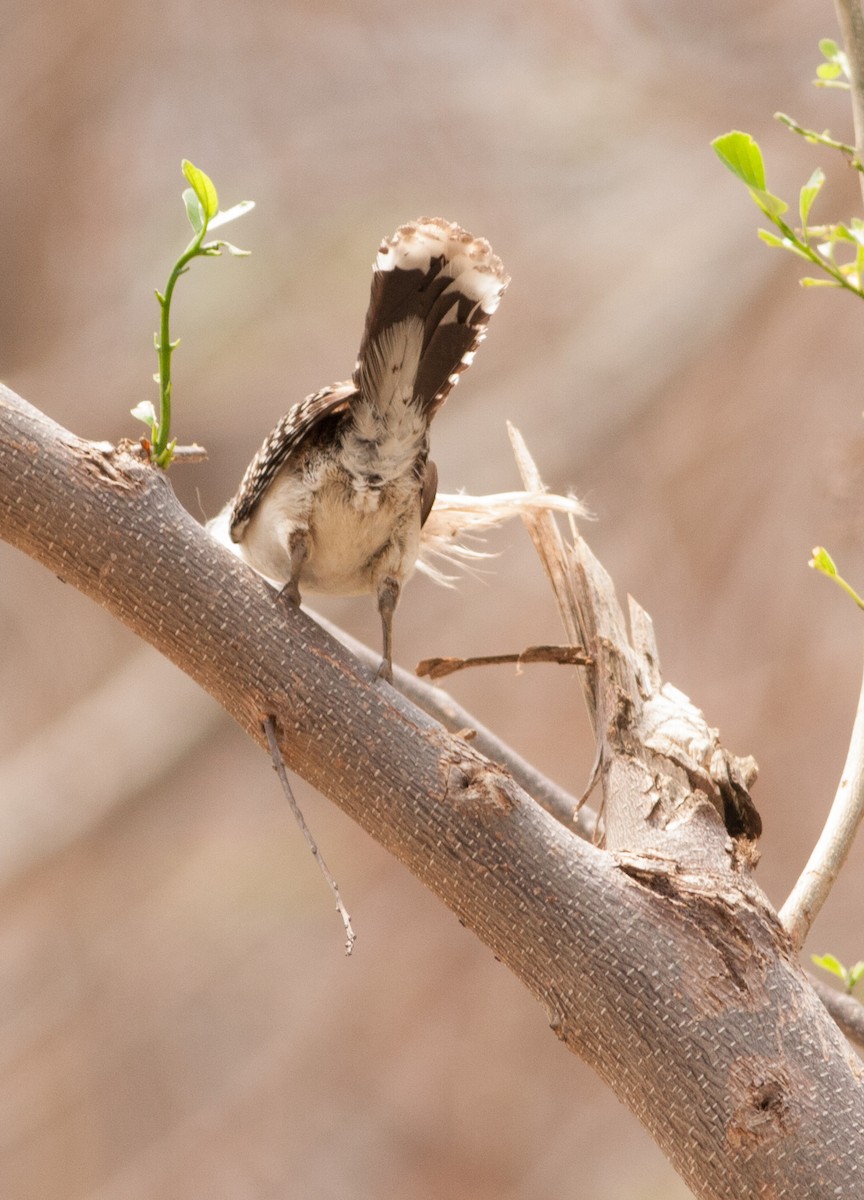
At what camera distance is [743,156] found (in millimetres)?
934

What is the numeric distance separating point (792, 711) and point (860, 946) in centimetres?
74

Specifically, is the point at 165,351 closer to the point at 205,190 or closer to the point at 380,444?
the point at 205,190

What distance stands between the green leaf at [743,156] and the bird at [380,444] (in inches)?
11.0

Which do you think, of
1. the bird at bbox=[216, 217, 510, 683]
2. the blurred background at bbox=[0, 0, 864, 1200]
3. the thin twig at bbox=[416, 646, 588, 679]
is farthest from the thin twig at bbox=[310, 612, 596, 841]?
the blurred background at bbox=[0, 0, 864, 1200]

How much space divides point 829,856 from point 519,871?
0.32m

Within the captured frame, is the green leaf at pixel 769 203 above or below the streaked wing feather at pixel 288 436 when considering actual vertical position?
above

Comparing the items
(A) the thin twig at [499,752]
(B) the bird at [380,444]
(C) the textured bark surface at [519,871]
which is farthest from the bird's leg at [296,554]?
(C) the textured bark surface at [519,871]

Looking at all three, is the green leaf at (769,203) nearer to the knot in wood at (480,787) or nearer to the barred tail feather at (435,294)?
the barred tail feather at (435,294)

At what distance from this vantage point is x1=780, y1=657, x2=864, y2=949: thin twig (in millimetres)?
1063

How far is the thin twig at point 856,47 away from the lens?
1.05 m

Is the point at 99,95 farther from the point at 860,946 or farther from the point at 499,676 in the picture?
the point at 860,946

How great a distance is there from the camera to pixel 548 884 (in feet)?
3.15

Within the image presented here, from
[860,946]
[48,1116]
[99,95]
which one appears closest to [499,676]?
[860,946]

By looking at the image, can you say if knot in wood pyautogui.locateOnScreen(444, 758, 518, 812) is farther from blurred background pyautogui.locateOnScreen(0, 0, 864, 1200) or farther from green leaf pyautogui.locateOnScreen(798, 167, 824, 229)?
blurred background pyautogui.locateOnScreen(0, 0, 864, 1200)
